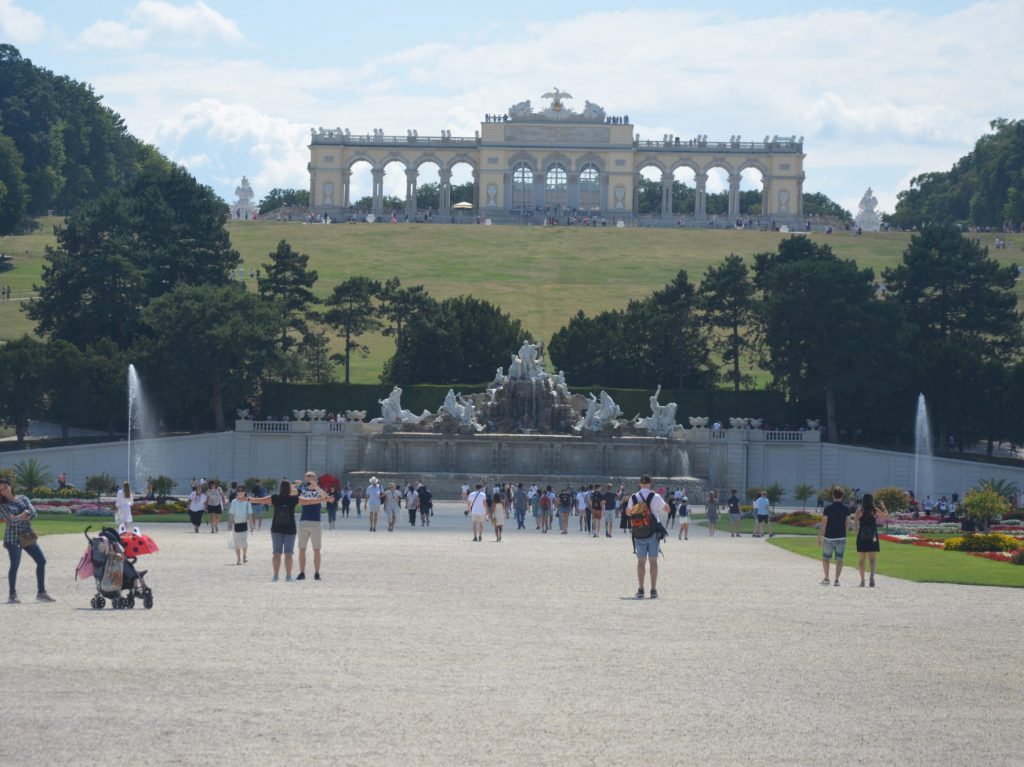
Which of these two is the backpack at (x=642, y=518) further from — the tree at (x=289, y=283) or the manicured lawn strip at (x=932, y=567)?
the tree at (x=289, y=283)

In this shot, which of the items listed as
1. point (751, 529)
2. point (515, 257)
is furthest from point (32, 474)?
point (515, 257)

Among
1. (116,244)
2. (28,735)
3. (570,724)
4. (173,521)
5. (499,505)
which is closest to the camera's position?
(28,735)

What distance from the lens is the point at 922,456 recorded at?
6400 centimetres

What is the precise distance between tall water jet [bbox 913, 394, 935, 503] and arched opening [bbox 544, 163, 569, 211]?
69.6m

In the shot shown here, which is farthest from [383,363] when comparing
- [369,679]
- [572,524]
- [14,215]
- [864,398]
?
[369,679]

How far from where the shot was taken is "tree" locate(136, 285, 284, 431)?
66.7 meters

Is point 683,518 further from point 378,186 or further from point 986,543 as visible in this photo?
point 378,186

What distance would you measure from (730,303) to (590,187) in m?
61.4

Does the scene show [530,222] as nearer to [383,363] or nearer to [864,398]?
[383,363]

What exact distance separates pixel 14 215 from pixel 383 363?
39.1 m

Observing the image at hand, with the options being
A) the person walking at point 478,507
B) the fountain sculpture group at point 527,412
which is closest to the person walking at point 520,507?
the person walking at point 478,507

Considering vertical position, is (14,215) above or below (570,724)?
above

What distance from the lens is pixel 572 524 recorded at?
166 ft

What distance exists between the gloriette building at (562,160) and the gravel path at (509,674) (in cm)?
10829
